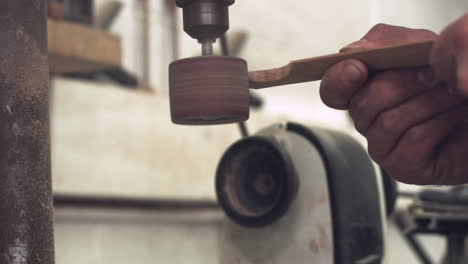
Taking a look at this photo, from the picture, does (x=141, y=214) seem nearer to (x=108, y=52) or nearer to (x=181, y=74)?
(x=108, y=52)

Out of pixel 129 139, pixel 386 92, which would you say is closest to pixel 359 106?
pixel 386 92

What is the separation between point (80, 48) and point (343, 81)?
2.37ft

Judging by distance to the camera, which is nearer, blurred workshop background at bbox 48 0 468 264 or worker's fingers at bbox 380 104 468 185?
worker's fingers at bbox 380 104 468 185

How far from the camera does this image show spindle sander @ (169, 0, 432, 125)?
0.59 meters

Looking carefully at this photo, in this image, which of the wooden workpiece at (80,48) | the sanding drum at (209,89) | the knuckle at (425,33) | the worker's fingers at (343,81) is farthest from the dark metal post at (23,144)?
the wooden workpiece at (80,48)

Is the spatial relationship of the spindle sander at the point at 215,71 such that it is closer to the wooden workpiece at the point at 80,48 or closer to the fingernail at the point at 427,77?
the fingernail at the point at 427,77

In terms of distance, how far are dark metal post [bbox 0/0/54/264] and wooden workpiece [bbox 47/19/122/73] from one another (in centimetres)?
59

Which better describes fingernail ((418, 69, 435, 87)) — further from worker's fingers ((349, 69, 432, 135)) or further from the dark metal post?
the dark metal post

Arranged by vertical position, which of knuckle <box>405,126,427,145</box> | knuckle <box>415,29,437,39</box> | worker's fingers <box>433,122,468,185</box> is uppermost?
knuckle <box>415,29,437,39</box>

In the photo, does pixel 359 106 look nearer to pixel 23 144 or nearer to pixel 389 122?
pixel 389 122

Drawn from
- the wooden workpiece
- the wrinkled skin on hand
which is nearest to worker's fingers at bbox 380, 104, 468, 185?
the wrinkled skin on hand

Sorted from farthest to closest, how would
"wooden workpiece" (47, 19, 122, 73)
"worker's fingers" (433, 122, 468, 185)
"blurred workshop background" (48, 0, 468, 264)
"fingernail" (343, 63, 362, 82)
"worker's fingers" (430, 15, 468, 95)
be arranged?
"blurred workshop background" (48, 0, 468, 264)
"wooden workpiece" (47, 19, 122, 73)
"worker's fingers" (433, 122, 468, 185)
"fingernail" (343, 63, 362, 82)
"worker's fingers" (430, 15, 468, 95)

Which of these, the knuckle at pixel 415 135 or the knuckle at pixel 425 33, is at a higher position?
the knuckle at pixel 425 33

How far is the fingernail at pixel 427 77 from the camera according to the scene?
0.59m
